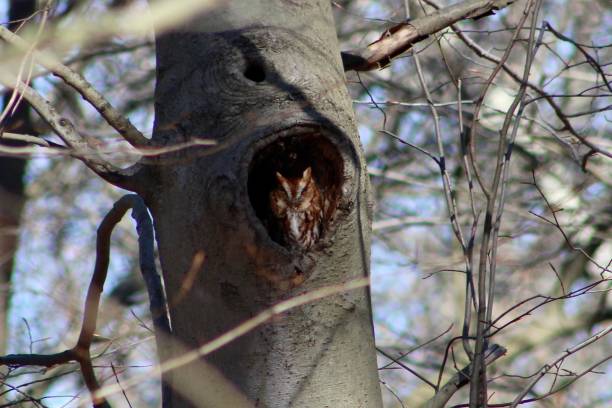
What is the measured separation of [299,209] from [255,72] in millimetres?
324

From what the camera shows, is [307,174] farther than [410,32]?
No

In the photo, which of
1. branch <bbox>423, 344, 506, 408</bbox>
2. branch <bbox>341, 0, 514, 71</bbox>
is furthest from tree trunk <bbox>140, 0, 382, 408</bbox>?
branch <bbox>341, 0, 514, 71</bbox>

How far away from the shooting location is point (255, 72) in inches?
65.6

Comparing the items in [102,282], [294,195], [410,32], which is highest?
[410,32]

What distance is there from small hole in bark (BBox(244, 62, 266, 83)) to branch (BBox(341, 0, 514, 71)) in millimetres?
485

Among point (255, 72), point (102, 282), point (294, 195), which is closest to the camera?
point (255, 72)

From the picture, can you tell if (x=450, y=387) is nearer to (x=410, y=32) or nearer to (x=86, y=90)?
(x=410, y=32)

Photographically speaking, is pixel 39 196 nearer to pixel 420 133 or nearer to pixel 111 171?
pixel 420 133

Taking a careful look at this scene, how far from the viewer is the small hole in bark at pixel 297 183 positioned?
5.27 ft

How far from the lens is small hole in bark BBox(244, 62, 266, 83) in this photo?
166 centimetres

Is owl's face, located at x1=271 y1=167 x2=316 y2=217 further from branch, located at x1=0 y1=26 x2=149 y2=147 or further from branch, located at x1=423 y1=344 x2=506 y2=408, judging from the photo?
branch, located at x1=423 y1=344 x2=506 y2=408

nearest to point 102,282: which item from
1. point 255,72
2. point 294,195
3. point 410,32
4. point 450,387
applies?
point 294,195

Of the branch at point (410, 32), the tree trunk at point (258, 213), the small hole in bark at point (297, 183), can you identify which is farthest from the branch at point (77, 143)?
the branch at point (410, 32)

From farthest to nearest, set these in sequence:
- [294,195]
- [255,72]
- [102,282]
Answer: [102,282] → [294,195] → [255,72]
